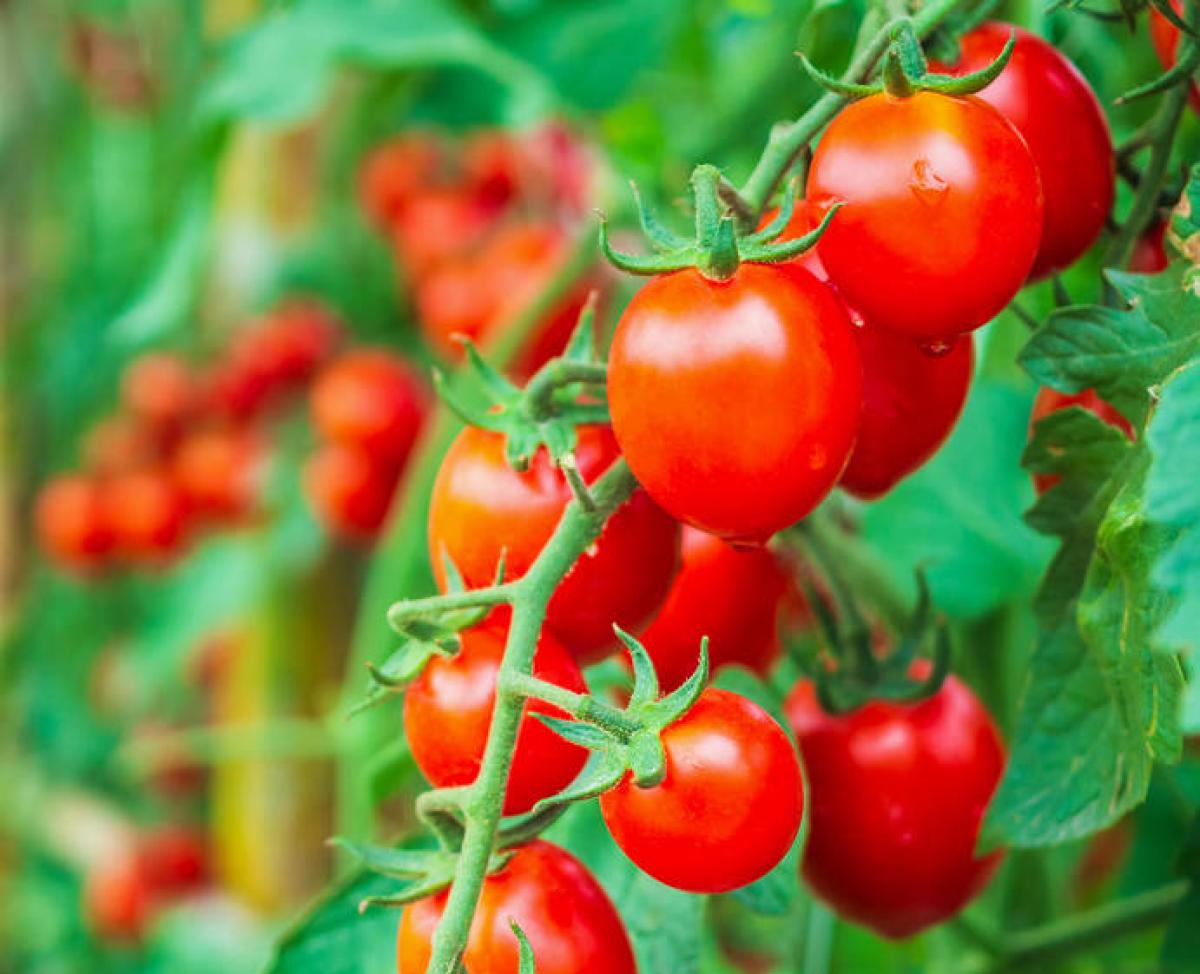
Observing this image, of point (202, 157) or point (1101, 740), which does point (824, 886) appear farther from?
point (202, 157)

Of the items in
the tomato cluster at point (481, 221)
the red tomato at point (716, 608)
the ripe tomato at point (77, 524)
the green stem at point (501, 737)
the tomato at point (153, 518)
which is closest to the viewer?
the green stem at point (501, 737)

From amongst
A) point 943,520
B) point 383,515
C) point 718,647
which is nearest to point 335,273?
point 383,515

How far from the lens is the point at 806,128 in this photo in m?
0.37

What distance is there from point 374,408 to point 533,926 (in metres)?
0.92

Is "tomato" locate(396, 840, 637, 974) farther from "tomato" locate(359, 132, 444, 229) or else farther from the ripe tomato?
the ripe tomato

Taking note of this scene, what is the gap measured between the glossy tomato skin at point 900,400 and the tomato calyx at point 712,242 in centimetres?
7

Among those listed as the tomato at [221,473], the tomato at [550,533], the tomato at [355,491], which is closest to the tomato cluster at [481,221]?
the tomato at [355,491]

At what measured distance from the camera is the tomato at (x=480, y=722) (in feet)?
1.27

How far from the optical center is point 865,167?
0.36 meters

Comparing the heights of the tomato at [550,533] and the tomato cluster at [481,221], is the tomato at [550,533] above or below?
above

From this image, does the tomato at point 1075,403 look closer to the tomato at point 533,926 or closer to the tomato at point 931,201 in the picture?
the tomato at point 931,201

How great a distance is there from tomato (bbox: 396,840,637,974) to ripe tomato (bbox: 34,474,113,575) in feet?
4.91

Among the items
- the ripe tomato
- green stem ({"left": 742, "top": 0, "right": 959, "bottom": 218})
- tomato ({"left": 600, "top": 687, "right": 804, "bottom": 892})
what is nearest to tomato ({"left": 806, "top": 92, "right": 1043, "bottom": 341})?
green stem ({"left": 742, "top": 0, "right": 959, "bottom": 218})

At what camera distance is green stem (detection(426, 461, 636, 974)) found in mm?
331
